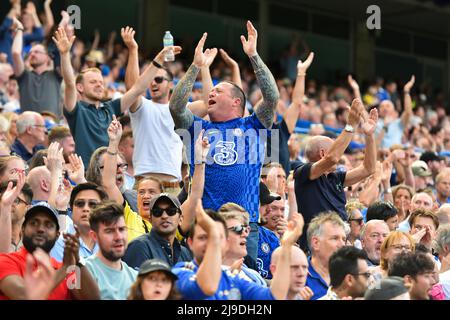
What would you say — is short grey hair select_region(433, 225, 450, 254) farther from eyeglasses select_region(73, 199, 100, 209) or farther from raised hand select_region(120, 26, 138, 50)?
raised hand select_region(120, 26, 138, 50)

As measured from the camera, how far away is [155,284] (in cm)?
518

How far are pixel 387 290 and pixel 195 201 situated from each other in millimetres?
1793

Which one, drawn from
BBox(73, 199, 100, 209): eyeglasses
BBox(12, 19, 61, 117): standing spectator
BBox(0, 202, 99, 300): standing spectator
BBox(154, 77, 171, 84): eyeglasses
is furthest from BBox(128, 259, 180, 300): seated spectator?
BBox(12, 19, 61, 117): standing spectator

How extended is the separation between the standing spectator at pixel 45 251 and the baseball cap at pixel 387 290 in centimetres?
155

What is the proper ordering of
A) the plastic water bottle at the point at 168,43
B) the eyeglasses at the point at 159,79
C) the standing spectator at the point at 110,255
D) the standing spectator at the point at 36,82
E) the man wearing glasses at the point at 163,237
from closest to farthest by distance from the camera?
1. the standing spectator at the point at 110,255
2. the man wearing glasses at the point at 163,237
3. the plastic water bottle at the point at 168,43
4. the eyeglasses at the point at 159,79
5. the standing spectator at the point at 36,82

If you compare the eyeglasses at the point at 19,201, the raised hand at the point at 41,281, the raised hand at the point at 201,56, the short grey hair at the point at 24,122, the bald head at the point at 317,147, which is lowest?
the raised hand at the point at 41,281

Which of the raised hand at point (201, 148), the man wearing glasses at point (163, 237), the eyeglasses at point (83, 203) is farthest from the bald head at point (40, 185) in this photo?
the raised hand at point (201, 148)

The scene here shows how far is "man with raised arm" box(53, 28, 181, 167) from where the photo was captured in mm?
8508

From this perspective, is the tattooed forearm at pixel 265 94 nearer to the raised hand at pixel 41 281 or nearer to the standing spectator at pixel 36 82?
the raised hand at pixel 41 281

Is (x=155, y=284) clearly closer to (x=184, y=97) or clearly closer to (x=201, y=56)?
(x=184, y=97)

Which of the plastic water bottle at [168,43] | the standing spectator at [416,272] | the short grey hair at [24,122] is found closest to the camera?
the standing spectator at [416,272]

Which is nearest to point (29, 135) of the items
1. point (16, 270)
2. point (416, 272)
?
point (16, 270)

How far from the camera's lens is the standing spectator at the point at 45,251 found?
516 cm
